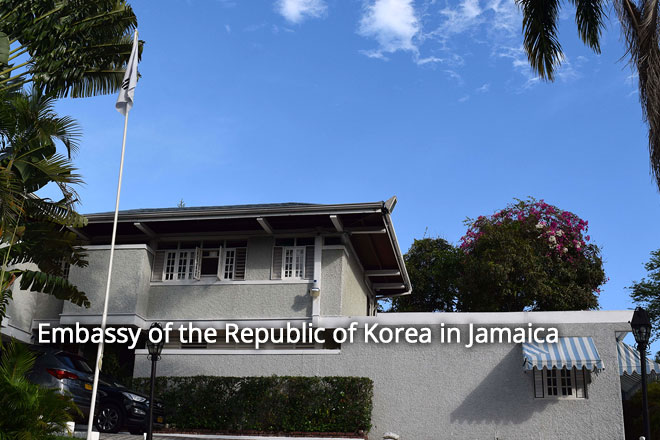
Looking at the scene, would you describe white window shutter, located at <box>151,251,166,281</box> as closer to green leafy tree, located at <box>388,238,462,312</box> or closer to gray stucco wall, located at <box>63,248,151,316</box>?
gray stucco wall, located at <box>63,248,151,316</box>

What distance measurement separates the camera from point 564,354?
16.5 m

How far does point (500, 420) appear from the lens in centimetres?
1709

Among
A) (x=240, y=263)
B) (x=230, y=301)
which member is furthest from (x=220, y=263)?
(x=230, y=301)

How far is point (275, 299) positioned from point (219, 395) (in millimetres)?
3529

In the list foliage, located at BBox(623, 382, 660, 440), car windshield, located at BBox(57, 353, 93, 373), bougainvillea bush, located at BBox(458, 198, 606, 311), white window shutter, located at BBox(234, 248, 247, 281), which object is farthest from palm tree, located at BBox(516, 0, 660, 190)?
bougainvillea bush, located at BBox(458, 198, 606, 311)

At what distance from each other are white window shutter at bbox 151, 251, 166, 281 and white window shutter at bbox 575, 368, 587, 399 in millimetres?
12020

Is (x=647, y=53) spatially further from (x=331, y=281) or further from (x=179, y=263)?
(x=179, y=263)

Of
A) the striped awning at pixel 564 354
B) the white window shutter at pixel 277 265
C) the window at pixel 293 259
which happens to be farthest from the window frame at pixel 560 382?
the white window shutter at pixel 277 265

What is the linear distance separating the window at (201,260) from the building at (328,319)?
34 millimetres

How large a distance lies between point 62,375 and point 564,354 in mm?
11531

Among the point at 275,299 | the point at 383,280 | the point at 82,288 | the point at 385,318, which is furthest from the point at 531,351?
the point at 82,288

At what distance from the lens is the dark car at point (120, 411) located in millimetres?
16188

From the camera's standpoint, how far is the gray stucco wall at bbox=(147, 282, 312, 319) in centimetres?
2027

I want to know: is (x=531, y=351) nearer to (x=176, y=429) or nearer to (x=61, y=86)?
(x=176, y=429)
